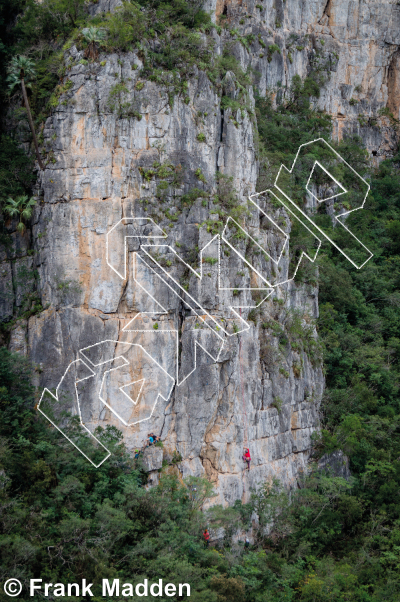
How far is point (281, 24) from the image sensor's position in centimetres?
4334

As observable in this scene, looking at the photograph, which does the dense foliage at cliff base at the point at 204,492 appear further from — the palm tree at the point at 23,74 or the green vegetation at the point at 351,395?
the palm tree at the point at 23,74

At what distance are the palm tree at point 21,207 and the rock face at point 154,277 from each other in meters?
0.43

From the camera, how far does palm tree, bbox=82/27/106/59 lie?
24969 mm

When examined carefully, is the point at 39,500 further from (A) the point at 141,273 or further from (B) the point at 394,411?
(B) the point at 394,411

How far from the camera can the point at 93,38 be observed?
2497 centimetres

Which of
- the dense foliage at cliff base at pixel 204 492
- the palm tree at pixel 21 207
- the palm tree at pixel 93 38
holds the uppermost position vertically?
the palm tree at pixel 93 38

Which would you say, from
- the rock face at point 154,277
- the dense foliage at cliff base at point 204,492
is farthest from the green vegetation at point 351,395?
the rock face at point 154,277

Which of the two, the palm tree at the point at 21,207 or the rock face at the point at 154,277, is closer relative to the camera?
the rock face at the point at 154,277

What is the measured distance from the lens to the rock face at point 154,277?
2450cm

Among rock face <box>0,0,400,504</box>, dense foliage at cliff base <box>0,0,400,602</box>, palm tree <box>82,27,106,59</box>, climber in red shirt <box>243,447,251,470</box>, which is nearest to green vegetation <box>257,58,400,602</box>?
dense foliage at cliff base <box>0,0,400,602</box>

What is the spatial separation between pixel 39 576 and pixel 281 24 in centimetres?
3732

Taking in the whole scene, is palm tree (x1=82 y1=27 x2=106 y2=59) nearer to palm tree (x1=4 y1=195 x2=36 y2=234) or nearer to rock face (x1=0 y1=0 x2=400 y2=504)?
rock face (x1=0 y1=0 x2=400 y2=504)

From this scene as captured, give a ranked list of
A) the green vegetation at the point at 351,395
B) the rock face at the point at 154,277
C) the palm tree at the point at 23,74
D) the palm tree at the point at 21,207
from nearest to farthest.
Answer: the rock face at the point at 154,277 → the green vegetation at the point at 351,395 → the palm tree at the point at 21,207 → the palm tree at the point at 23,74

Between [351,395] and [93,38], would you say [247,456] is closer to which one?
[351,395]
